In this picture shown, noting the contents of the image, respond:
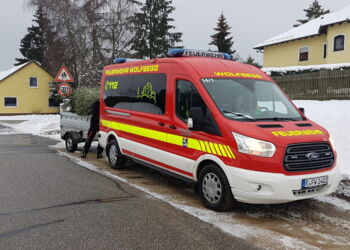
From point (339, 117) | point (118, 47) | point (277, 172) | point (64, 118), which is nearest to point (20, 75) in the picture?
point (118, 47)

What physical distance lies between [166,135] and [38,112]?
3852cm

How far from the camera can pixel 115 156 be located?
8000 mm

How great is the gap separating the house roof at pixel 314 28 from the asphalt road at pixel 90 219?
2186 cm

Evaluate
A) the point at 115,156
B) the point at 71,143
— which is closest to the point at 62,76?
the point at 71,143

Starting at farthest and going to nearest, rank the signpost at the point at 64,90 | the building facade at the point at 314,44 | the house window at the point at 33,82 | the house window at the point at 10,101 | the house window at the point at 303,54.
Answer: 1. the house window at the point at 33,82
2. the house window at the point at 10,101
3. the house window at the point at 303,54
4. the building facade at the point at 314,44
5. the signpost at the point at 64,90

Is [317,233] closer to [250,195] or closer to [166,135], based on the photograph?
[250,195]

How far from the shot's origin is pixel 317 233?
438cm

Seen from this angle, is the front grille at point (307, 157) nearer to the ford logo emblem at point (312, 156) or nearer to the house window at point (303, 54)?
the ford logo emblem at point (312, 156)

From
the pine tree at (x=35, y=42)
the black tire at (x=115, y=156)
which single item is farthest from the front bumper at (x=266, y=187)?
the pine tree at (x=35, y=42)

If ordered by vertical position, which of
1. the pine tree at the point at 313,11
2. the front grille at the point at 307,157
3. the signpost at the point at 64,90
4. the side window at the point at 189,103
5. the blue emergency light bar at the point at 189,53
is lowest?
the front grille at the point at 307,157

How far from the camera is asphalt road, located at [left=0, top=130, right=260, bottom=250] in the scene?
405 centimetres

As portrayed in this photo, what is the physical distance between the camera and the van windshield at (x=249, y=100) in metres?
5.19

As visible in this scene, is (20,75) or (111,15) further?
(20,75)

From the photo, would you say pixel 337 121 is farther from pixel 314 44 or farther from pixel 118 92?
pixel 314 44
